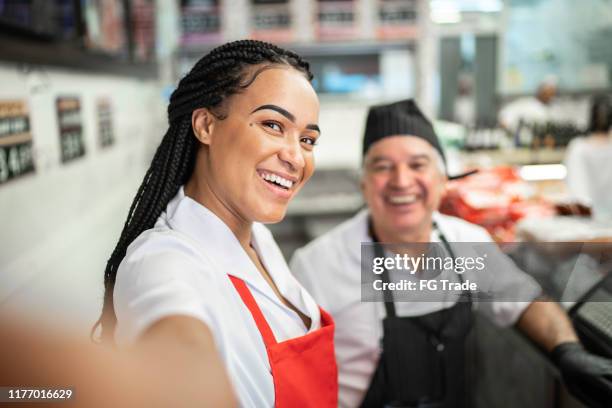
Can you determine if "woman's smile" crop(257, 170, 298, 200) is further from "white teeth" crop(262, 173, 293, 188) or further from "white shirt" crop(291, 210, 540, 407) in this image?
"white shirt" crop(291, 210, 540, 407)

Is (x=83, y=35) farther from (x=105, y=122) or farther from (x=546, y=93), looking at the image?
(x=546, y=93)

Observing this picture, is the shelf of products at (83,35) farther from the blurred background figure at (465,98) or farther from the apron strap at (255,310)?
the blurred background figure at (465,98)

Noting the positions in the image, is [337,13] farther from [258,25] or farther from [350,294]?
[350,294]

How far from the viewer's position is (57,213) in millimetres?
1696

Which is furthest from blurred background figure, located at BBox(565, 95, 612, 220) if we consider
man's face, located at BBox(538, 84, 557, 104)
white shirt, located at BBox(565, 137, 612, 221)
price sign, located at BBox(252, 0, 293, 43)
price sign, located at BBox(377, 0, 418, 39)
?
price sign, located at BBox(252, 0, 293, 43)

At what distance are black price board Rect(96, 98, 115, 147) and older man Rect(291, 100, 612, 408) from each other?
4.54 feet

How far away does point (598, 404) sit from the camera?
3.42 ft

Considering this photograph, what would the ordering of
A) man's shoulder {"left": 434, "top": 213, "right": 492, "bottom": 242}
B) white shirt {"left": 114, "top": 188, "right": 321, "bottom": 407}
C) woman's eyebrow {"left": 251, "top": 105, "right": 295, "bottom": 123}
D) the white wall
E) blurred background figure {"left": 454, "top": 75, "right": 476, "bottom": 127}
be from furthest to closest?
blurred background figure {"left": 454, "top": 75, "right": 476, "bottom": 127} → man's shoulder {"left": 434, "top": 213, "right": 492, "bottom": 242} → the white wall → woman's eyebrow {"left": 251, "top": 105, "right": 295, "bottom": 123} → white shirt {"left": 114, "top": 188, "right": 321, "bottom": 407}

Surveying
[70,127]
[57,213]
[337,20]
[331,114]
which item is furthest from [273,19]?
[57,213]

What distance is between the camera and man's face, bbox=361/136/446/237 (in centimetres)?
Answer: 127

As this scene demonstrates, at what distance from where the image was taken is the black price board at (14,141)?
1317 mm

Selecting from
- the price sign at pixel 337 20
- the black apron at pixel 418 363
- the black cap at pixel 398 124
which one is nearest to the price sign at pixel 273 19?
the price sign at pixel 337 20

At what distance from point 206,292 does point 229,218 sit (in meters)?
0.17

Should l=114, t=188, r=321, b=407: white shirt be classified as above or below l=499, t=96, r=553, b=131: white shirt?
above
